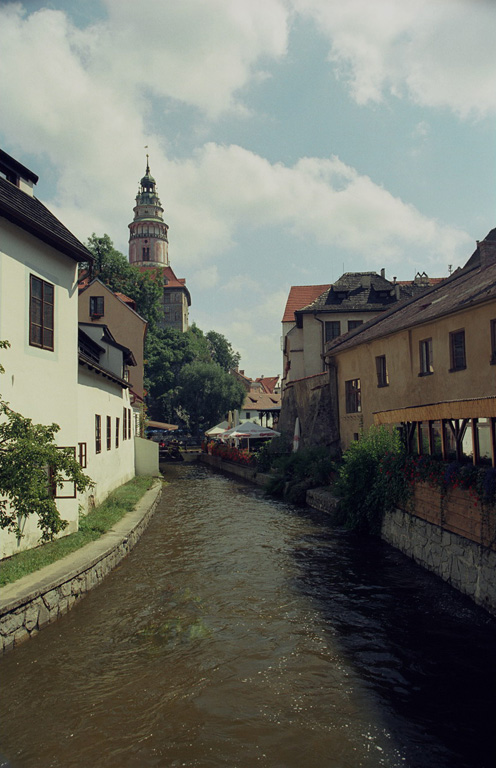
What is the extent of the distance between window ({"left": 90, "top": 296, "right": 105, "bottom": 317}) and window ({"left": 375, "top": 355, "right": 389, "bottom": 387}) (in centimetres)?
1521

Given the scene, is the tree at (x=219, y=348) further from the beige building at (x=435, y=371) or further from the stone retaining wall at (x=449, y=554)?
the stone retaining wall at (x=449, y=554)

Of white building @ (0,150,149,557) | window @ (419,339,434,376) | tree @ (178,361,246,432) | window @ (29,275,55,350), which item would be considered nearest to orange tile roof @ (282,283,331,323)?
window @ (419,339,434,376)

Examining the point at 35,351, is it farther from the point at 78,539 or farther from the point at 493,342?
the point at 493,342

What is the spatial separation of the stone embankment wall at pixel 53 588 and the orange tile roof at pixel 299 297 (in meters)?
30.5

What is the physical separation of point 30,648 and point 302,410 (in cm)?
2275

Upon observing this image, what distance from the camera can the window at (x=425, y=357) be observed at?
17906mm

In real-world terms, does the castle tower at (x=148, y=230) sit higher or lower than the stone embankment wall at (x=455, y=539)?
higher

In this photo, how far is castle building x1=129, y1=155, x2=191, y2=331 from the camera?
10469 centimetres

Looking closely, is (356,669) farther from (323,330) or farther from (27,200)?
(323,330)

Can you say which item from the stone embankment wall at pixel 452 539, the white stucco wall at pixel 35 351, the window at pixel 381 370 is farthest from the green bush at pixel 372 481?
the white stucco wall at pixel 35 351

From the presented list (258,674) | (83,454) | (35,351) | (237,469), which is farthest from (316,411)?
(258,674)

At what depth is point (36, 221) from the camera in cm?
1056

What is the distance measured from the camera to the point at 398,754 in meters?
5.49

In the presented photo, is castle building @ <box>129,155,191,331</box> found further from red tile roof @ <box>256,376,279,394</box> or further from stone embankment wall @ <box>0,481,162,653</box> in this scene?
stone embankment wall @ <box>0,481,162,653</box>
